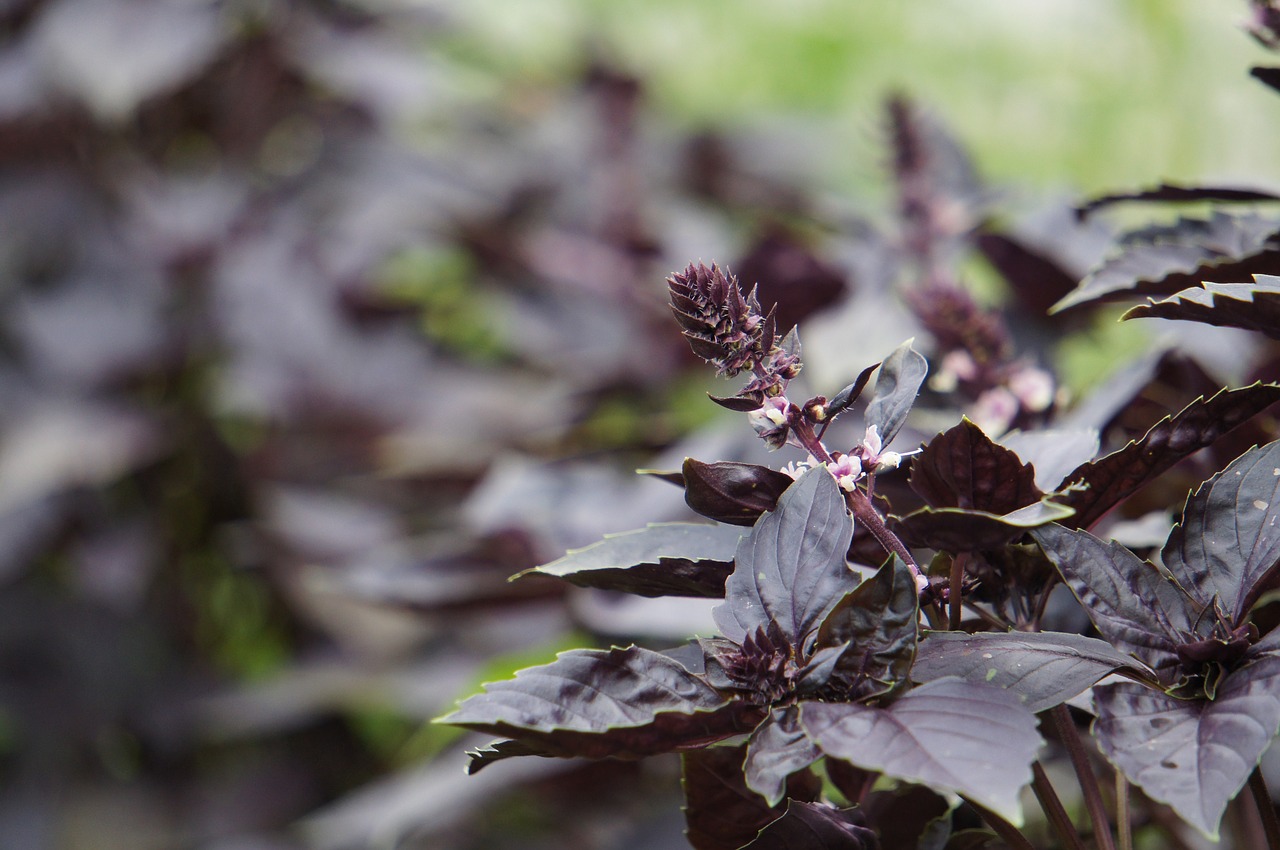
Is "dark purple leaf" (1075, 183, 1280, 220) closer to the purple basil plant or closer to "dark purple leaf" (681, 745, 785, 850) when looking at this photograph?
the purple basil plant

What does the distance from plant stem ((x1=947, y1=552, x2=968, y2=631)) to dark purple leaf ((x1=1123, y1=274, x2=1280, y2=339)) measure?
130mm

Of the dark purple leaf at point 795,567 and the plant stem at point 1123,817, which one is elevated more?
the dark purple leaf at point 795,567

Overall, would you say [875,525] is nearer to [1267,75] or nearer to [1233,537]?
[1233,537]

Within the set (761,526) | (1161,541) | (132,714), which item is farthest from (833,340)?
(132,714)

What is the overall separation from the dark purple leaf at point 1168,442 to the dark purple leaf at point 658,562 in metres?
0.14

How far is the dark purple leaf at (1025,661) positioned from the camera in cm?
42

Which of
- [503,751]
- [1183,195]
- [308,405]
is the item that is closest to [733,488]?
[503,751]

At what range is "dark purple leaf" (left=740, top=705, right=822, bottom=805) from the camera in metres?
0.39

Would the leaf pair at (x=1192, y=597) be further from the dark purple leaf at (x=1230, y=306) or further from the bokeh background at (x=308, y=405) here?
the bokeh background at (x=308, y=405)

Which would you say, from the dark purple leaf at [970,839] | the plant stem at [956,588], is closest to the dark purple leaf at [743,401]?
the plant stem at [956,588]

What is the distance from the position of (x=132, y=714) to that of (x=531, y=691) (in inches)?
49.7

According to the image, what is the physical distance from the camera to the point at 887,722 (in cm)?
39

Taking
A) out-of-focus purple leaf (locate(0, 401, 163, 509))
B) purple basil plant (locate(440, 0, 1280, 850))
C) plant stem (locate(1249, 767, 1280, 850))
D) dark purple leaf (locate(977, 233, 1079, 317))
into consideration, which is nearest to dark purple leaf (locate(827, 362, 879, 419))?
purple basil plant (locate(440, 0, 1280, 850))

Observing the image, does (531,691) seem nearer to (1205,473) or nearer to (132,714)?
(1205,473)
